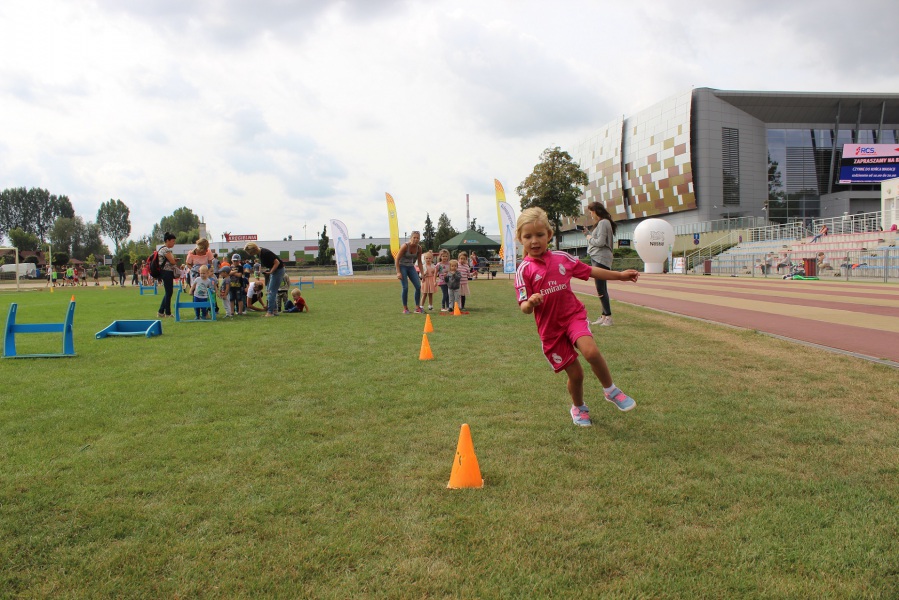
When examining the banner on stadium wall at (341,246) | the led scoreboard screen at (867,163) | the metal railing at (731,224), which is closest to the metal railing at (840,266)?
the metal railing at (731,224)

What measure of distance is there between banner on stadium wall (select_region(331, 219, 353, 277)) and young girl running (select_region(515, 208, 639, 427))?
3111 centimetres

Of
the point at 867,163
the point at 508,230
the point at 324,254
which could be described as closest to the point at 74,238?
the point at 324,254

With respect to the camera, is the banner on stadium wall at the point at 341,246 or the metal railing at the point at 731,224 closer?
the banner on stadium wall at the point at 341,246

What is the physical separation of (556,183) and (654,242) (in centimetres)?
1698

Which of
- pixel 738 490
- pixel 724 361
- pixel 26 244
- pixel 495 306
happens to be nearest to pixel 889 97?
pixel 495 306

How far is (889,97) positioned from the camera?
60094 mm

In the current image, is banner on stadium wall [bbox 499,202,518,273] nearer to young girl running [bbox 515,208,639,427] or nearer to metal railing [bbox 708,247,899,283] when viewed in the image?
metal railing [bbox 708,247,899,283]

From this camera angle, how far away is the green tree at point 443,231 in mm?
84844

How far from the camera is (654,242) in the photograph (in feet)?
152

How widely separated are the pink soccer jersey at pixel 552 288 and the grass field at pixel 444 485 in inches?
31.2

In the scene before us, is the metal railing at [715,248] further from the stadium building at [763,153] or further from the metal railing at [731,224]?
the stadium building at [763,153]

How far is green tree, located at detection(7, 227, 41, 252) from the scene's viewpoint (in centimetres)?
10238

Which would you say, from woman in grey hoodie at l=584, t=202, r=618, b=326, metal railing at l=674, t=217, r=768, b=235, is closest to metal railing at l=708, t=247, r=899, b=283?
metal railing at l=674, t=217, r=768, b=235

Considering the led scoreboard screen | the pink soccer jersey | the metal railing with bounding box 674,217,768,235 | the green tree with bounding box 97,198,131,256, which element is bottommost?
the pink soccer jersey
